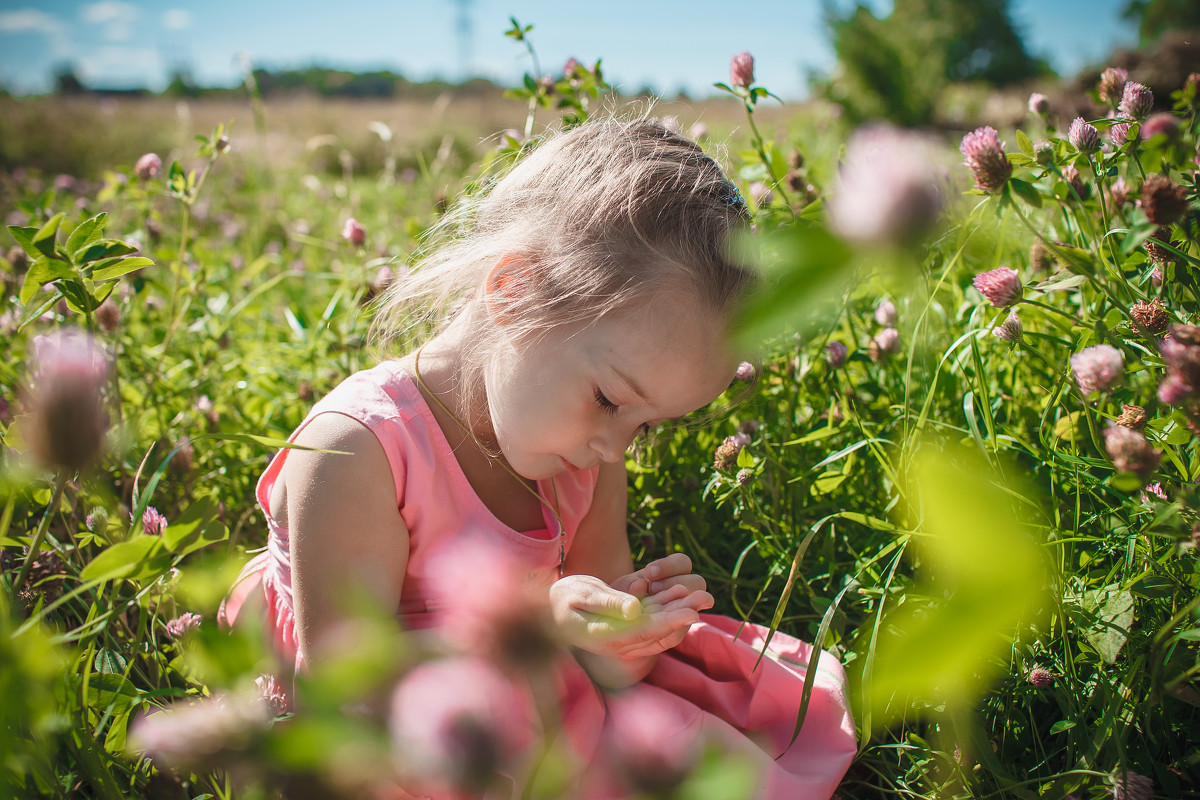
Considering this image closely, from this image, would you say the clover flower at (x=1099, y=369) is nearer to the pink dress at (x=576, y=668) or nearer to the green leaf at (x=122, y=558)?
the pink dress at (x=576, y=668)

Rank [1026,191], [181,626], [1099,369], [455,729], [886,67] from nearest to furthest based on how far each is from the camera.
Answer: [455,729] → [1099,369] → [1026,191] → [181,626] → [886,67]

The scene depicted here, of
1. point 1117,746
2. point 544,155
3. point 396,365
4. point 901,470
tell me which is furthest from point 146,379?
point 1117,746

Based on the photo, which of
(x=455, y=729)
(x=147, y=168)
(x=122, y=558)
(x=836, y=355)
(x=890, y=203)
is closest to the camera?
(x=890, y=203)

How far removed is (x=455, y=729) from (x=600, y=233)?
29.7 inches

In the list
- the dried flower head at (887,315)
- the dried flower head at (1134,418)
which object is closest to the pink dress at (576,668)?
the dried flower head at (1134,418)

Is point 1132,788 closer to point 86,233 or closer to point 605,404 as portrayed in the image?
point 605,404

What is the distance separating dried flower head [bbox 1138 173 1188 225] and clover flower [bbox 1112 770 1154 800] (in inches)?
20.4

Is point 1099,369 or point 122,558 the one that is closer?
point 122,558

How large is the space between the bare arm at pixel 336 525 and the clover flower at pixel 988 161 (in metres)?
0.78

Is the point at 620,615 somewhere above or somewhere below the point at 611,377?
below

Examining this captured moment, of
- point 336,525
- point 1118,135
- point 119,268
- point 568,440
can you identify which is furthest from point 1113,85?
point 119,268

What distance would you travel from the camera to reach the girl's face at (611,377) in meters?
0.87

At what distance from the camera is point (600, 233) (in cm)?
96

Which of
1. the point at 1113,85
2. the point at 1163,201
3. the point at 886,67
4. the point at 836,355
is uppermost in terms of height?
the point at 886,67
